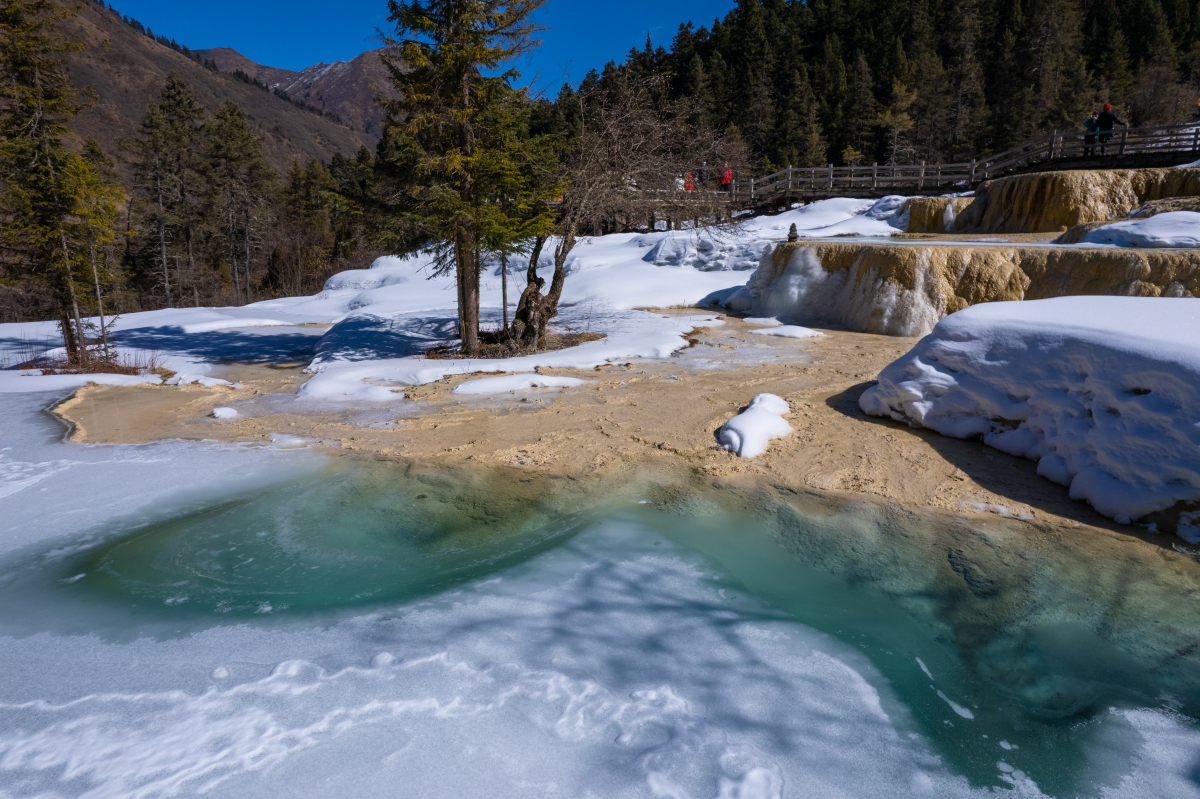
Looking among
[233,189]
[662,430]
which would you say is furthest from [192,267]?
[662,430]

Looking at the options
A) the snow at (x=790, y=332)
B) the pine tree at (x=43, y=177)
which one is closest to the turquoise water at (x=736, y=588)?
the snow at (x=790, y=332)

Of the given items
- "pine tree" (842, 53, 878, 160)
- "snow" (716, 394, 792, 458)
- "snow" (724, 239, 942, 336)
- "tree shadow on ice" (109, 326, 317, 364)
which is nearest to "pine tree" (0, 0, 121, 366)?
"tree shadow on ice" (109, 326, 317, 364)

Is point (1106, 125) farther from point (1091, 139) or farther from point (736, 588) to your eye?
point (736, 588)

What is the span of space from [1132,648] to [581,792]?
278 centimetres

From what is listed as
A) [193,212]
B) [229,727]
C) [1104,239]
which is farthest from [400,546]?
[193,212]

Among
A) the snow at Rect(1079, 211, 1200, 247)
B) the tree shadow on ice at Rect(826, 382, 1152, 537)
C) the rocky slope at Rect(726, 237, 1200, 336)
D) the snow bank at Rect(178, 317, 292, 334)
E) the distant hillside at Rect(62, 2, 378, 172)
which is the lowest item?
the tree shadow on ice at Rect(826, 382, 1152, 537)

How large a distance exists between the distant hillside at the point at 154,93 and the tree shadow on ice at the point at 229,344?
8163cm

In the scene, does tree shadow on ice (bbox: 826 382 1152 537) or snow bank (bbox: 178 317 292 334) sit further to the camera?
snow bank (bbox: 178 317 292 334)

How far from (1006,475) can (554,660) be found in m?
3.91

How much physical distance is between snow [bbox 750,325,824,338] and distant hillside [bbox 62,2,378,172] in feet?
298

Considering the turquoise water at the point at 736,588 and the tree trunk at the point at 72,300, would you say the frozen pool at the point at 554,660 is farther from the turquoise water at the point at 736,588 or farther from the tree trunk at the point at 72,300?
the tree trunk at the point at 72,300

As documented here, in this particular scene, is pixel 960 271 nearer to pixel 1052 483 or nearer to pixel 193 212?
pixel 1052 483

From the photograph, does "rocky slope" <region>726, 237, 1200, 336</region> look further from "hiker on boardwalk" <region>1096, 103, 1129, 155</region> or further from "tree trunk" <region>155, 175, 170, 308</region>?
"tree trunk" <region>155, 175, 170, 308</region>

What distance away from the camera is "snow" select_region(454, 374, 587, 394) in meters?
7.71
